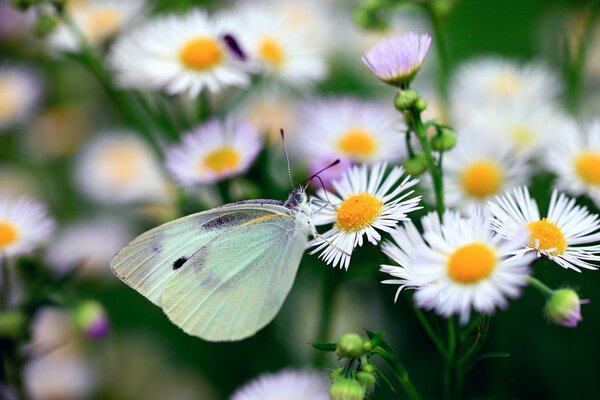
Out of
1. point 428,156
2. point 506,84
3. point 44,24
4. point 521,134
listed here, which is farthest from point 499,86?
point 44,24

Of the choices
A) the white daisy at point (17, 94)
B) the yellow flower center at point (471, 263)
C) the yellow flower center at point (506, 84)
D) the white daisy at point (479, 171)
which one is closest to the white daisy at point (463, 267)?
the yellow flower center at point (471, 263)

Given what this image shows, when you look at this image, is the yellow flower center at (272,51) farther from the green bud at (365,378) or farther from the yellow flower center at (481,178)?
the green bud at (365,378)

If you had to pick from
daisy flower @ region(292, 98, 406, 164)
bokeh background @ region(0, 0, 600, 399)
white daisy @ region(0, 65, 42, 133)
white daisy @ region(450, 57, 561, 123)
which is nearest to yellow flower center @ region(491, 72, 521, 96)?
white daisy @ region(450, 57, 561, 123)

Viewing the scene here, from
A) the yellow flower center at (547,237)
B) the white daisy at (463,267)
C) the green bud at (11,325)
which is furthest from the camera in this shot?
the green bud at (11,325)

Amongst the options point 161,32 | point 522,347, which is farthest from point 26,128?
point 522,347

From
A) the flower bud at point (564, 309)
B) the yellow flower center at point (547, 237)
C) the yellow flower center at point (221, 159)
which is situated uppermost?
the yellow flower center at point (221, 159)

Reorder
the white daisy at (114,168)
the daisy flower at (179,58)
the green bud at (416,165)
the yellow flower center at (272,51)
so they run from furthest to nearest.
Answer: the white daisy at (114,168)
the yellow flower center at (272,51)
the daisy flower at (179,58)
the green bud at (416,165)
